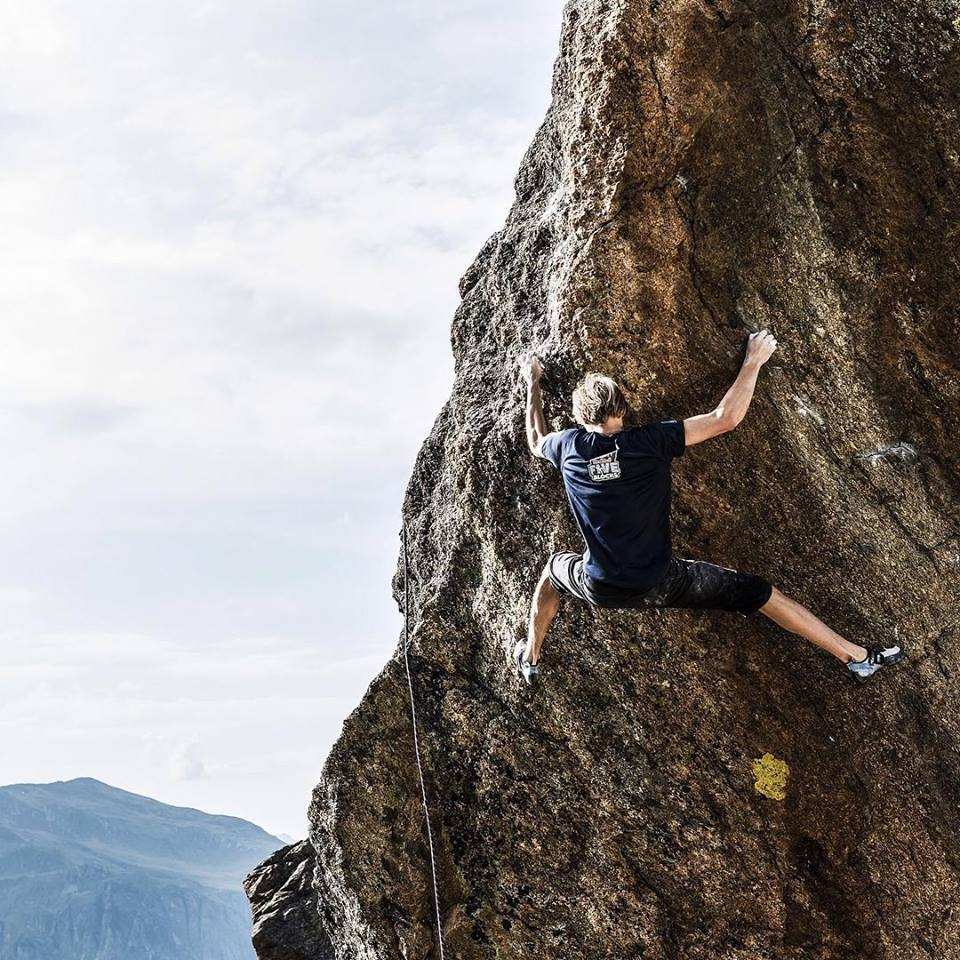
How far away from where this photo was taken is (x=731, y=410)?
7590 mm

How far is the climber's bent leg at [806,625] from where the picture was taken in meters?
8.07

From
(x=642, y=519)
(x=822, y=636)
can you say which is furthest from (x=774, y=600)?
(x=642, y=519)

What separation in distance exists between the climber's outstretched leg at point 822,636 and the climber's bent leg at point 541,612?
5.79ft

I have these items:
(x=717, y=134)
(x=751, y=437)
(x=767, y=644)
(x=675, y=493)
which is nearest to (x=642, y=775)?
(x=767, y=644)

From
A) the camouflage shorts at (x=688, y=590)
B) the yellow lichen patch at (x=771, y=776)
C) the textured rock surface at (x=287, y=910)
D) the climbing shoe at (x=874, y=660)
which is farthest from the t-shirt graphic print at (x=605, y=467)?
the textured rock surface at (x=287, y=910)

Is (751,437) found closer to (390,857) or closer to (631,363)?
(631,363)

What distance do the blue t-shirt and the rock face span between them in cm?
85

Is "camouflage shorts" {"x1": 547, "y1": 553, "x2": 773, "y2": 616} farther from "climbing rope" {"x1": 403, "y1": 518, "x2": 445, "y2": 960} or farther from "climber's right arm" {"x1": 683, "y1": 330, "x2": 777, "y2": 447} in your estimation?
"climbing rope" {"x1": 403, "y1": 518, "x2": 445, "y2": 960}

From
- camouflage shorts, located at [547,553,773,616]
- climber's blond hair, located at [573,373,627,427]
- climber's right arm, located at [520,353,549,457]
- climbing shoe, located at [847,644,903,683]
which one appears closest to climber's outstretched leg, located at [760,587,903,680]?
climbing shoe, located at [847,644,903,683]

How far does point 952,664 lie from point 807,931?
2.61 meters

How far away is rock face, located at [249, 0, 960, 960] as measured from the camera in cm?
835

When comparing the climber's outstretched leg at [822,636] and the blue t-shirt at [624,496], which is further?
the climber's outstretched leg at [822,636]

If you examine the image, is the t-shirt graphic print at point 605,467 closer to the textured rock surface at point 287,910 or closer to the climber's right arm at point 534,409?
the climber's right arm at point 534,409

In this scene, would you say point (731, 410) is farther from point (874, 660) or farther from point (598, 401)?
point (874, 660)
